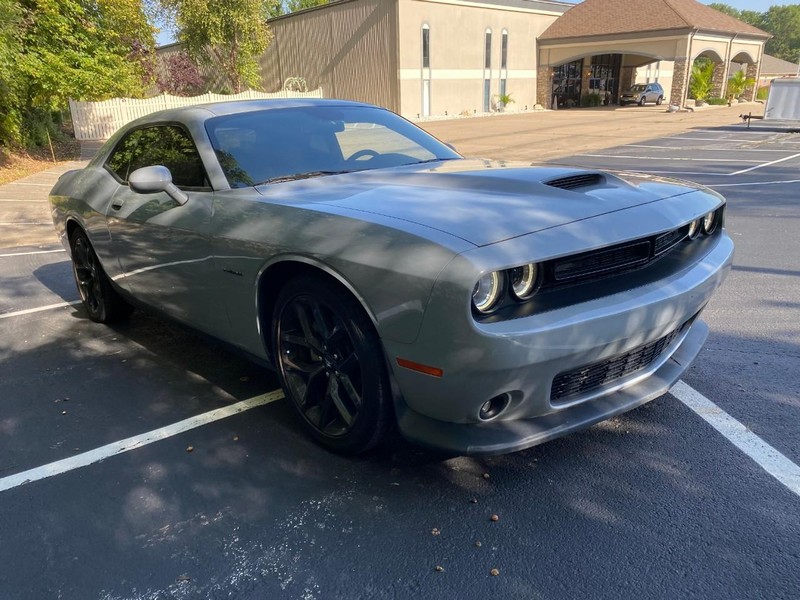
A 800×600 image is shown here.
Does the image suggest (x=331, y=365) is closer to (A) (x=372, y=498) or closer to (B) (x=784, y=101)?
(A) (x=372, y=498)

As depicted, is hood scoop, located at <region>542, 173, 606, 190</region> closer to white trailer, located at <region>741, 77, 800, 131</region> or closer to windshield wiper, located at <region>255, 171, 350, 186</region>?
windshield wiper, located at <region>255, 171, 350, 186</region>

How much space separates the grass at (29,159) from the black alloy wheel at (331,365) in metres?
14.2

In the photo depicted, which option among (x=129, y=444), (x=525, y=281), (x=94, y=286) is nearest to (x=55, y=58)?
(x=94, y=286)

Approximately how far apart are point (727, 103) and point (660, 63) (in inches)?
478

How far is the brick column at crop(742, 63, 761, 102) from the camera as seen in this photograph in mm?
41625

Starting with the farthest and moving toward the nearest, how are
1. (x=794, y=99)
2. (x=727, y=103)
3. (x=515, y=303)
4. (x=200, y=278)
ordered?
(x=727, y=103) → (x=794, y=99) → (x=200, y=278) → (x=515, y=303)

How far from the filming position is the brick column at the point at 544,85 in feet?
133

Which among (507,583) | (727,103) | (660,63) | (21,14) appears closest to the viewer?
(507,583)

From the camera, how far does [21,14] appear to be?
1509 cm

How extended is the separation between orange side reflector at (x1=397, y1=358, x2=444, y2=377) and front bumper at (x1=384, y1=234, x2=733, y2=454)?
0.8 inches

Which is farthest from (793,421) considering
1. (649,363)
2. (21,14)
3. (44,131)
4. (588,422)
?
(44,131)

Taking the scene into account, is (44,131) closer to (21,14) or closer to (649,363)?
(21,14)

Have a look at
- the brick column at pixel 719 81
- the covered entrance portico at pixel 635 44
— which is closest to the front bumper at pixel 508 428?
the covered entrance portico at pixel 635 44

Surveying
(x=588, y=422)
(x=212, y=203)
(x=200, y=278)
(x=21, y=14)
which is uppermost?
(x=21, y=14)
